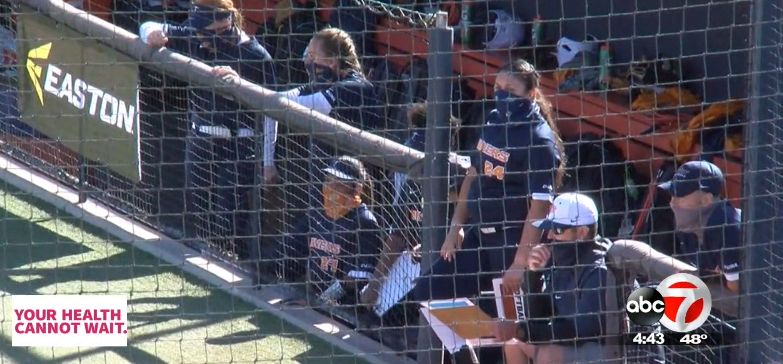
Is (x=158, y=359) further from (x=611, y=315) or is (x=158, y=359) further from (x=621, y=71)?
(x=621, y=71)

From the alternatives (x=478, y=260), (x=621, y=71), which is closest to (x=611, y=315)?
(x=478, y=260)

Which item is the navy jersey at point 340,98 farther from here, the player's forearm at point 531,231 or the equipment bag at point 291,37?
the equipment bag at point 291,37

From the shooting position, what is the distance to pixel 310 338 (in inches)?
230

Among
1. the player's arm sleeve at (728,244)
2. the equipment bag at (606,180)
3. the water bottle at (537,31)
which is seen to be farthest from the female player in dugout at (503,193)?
the water bottle at (537,31)

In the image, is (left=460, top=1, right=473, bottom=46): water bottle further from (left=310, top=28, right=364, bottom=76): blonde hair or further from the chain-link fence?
(left=310, top=28, right=364, bottom=76): blonde hair

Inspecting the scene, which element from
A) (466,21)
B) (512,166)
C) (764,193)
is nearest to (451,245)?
(512,166)

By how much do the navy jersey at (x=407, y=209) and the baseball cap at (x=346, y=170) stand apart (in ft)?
0.65

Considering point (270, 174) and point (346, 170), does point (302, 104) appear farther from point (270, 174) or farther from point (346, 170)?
point (346, 170)

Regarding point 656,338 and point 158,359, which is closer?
point 656,338

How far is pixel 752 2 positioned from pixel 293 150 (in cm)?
224

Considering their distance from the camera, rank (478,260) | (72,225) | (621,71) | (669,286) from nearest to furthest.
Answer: (669,286) → (478,260) → (72,225) → (621,71)

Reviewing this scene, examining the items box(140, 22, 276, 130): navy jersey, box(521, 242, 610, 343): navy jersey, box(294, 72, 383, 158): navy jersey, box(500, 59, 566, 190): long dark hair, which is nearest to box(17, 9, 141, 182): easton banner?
box(140, 22, 276, 130): navy jersey

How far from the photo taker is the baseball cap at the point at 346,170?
5.55m

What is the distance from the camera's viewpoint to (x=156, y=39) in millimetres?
5801
